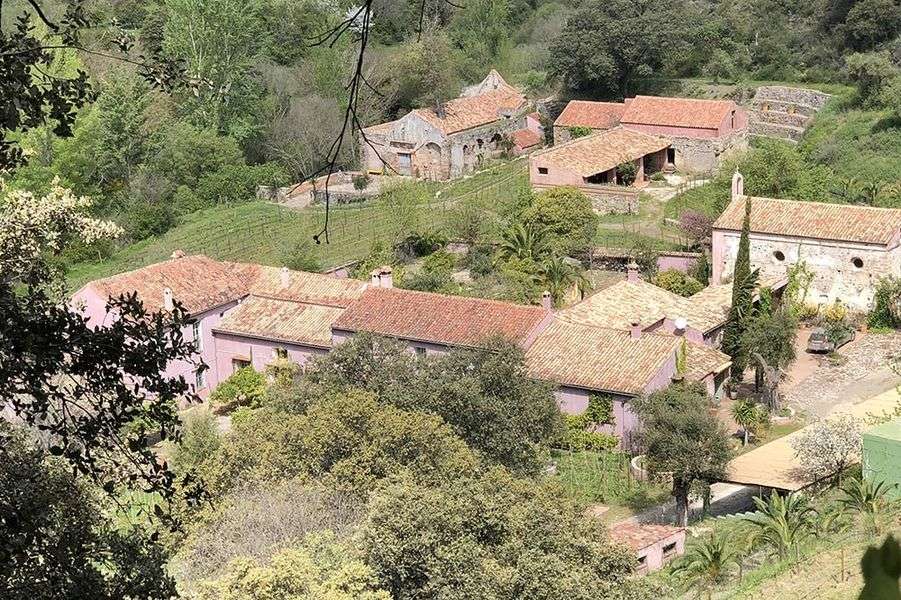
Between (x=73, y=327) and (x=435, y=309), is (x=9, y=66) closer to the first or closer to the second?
(x=73, y=327)

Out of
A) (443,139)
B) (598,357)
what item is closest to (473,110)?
(443,139)

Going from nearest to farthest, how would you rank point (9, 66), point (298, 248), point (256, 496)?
1. point (9, 66)
2. point (256, 496)
3. point (298, 248)

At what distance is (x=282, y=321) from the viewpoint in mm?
31078

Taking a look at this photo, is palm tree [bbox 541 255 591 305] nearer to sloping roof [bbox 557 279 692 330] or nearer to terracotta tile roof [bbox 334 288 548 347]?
sloping roof [bbox 557 279 692 330]

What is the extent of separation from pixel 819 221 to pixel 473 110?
20.9 m

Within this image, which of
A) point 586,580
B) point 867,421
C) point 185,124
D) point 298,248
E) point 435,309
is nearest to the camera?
point 586,580

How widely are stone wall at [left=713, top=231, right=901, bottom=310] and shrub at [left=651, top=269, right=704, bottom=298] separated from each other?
688mm

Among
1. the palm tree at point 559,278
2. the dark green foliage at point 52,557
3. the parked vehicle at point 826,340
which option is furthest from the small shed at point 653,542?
the palm tree at point 559,278

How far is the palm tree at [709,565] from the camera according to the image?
56.9 ft

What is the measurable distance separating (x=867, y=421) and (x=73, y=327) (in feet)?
59.2

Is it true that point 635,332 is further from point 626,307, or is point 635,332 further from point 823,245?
point 823,245

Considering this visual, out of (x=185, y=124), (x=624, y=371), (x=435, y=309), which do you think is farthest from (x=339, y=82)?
(x=624, y=371)

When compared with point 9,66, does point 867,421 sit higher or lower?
lower

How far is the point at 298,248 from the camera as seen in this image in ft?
122
